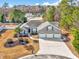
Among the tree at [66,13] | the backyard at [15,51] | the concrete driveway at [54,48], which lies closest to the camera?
the backyard at [15,51]

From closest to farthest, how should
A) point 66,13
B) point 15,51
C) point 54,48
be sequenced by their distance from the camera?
point 15,51 < point 54,48 < point 66,13

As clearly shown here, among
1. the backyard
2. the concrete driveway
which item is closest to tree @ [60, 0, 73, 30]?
the concrete driveway

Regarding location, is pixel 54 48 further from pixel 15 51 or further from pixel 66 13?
pixel 66 13

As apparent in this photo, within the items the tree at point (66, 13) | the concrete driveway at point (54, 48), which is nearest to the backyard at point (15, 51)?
the concrete driveway at point (54, 48)

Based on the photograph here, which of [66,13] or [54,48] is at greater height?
[66,13]

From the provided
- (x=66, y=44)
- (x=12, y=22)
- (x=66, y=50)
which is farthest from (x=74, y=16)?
(x=12, y=22)

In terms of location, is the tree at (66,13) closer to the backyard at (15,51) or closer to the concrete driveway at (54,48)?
the concrete driveway at (54,48)

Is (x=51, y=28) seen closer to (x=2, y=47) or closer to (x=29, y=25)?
(x=29, y=25)

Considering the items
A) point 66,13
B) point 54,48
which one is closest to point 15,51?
point 54,48

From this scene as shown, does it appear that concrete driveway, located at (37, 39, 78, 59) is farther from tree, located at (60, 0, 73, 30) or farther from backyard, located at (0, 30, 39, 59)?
tree, located at (60, 0, 73, 30)

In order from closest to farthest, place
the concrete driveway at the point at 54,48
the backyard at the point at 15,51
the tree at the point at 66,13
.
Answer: the backyard at the point at 15,51, the concrete driveway at the point at 54,48, the tree at the point at 66,13
